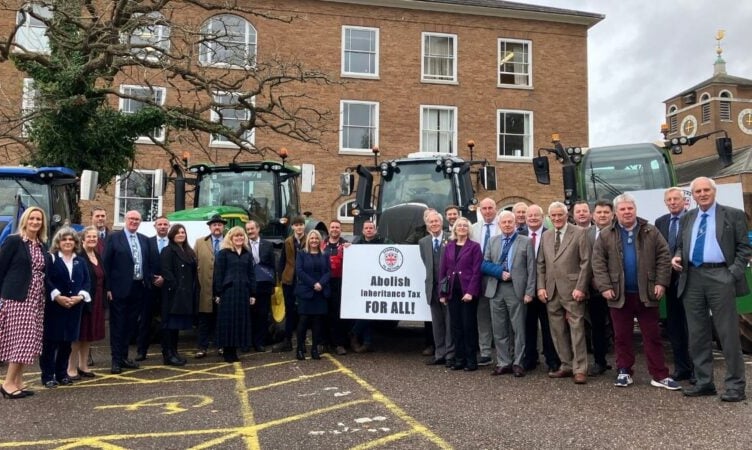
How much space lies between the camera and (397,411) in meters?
5.54

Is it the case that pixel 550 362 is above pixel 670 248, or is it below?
below

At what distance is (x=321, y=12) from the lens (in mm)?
23875

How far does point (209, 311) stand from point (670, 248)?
225 inches

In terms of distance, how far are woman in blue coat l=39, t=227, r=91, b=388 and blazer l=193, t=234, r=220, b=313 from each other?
1646 mm

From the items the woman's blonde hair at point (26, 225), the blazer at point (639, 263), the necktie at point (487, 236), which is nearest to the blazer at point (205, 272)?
the woman's blonde hair at point (26, 225)

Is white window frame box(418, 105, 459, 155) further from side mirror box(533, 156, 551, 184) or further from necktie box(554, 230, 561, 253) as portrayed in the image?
necktie box(554, 230, 561, 253)

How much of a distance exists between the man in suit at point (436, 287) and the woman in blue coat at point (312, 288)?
1.33 metres

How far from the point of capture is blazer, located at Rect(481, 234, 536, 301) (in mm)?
7086

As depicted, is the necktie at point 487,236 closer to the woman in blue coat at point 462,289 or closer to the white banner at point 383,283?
the woman in blue coat at point 462,289

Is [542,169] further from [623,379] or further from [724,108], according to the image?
[724,108]

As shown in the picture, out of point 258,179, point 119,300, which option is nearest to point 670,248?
point 119,300

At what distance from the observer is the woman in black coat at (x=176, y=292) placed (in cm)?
789

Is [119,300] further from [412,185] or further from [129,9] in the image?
[129,9]

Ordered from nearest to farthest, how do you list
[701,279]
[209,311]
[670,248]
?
[701,279], [670,248], [209,311]
